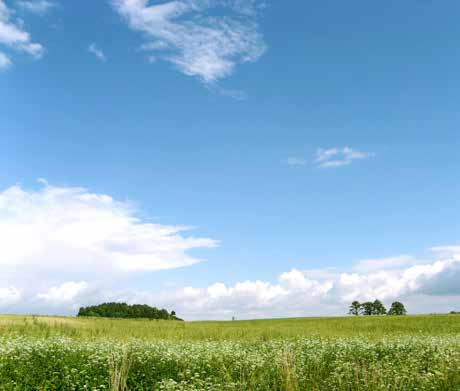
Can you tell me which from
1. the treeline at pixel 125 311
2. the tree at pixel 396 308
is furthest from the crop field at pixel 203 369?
the tree at pixel 396 308

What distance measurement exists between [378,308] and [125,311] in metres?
58.0

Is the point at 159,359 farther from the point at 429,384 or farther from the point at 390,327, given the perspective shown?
the point at 390,327

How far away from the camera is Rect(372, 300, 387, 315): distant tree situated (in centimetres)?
9588

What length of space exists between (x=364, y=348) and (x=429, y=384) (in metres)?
6.92

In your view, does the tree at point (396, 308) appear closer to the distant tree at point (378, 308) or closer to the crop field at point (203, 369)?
the distant tree at point (378, 308)

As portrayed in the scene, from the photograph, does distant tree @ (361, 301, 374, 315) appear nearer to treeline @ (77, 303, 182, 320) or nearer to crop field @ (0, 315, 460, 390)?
treeline @ (77, 303, 182, 320)

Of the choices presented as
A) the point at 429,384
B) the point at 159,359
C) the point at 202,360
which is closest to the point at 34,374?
the point at 159,359

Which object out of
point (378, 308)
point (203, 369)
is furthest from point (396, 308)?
point (203, 369)

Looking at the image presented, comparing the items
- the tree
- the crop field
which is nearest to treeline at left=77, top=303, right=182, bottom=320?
the crop field

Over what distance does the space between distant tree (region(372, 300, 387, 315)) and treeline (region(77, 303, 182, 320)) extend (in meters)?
51.4

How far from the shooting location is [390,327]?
4194 centimetres

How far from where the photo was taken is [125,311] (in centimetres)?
6259

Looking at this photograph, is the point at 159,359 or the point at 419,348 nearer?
the point at 159,359

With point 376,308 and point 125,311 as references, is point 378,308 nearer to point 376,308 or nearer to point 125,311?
point 376,308
